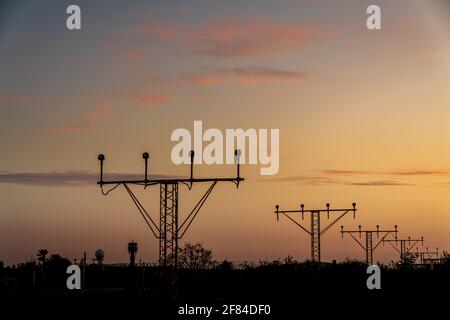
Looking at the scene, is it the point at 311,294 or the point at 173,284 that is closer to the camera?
the point at 173,284

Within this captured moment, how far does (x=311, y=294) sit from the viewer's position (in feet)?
173

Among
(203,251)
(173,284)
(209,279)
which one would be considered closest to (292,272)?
(209,279)

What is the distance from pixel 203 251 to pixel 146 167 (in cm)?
5899
